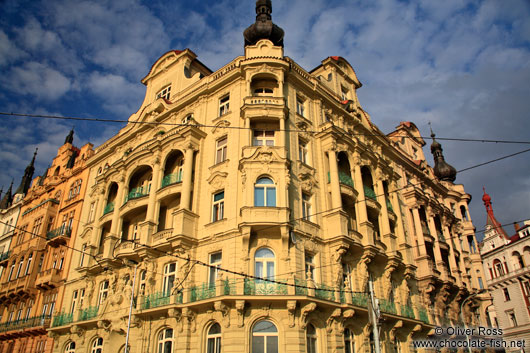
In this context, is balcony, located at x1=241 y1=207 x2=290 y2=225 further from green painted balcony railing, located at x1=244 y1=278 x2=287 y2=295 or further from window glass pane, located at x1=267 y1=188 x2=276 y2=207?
green painted balcony railing, located at x1=244 y1=278 x2=287 y2=295

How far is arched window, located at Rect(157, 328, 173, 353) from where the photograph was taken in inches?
821

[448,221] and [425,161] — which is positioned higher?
[425,161]

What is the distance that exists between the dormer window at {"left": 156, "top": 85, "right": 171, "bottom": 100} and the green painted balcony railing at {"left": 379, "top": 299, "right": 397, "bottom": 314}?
23190 millimetres

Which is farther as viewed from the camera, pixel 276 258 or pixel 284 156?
pixel 284 156

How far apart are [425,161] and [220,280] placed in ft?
104

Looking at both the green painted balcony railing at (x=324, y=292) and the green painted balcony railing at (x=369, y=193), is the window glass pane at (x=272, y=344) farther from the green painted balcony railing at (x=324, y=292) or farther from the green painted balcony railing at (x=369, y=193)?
the green painted balcony railing at (x=369, y=193)

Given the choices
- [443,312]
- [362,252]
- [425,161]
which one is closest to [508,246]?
[425,161]

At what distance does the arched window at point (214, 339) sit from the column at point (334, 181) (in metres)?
Result: 9.42

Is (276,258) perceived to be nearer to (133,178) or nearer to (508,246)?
(133,178)

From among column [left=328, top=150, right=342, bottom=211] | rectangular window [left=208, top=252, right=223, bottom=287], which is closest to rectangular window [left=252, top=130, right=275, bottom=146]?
column [left=328, top=150, right=342, bottom=211]

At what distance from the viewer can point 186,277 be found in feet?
70.0

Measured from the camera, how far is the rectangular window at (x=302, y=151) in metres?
24.8

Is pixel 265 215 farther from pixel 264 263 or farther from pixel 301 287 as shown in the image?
pixel 301 287

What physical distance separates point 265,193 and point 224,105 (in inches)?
331
